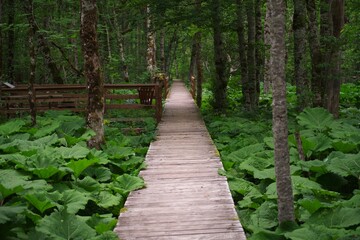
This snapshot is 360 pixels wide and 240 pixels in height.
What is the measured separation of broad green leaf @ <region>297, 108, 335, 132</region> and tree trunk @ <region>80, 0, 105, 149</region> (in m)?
4.62

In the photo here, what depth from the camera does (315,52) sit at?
1252 cm

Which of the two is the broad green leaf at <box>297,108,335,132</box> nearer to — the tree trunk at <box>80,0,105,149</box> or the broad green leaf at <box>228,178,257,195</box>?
the broad green leaf at <box>228,178,257,195</box>

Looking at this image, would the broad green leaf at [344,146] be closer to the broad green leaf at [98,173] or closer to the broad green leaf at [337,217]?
the broad green leaf at [337,217]

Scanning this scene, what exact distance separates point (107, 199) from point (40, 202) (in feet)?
3.77

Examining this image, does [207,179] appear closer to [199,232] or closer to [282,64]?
[199,232]

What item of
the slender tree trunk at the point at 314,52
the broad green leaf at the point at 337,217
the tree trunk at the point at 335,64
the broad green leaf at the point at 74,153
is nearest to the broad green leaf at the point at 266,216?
the broad green leaf at the point at 337,217

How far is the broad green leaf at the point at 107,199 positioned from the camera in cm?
561

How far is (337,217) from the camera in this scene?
4504mm

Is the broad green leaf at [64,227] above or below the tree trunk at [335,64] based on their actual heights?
below

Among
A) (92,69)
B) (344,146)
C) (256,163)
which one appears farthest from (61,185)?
(344,146)

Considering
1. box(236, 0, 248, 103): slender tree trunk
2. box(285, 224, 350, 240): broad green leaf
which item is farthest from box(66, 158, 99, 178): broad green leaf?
box(236, 0, 248, 103): slender tree trunk

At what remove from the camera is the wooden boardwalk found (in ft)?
15.4

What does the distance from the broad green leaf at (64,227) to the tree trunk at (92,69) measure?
4.70 meters

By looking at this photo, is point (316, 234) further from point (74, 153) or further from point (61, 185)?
point (74, 153)
